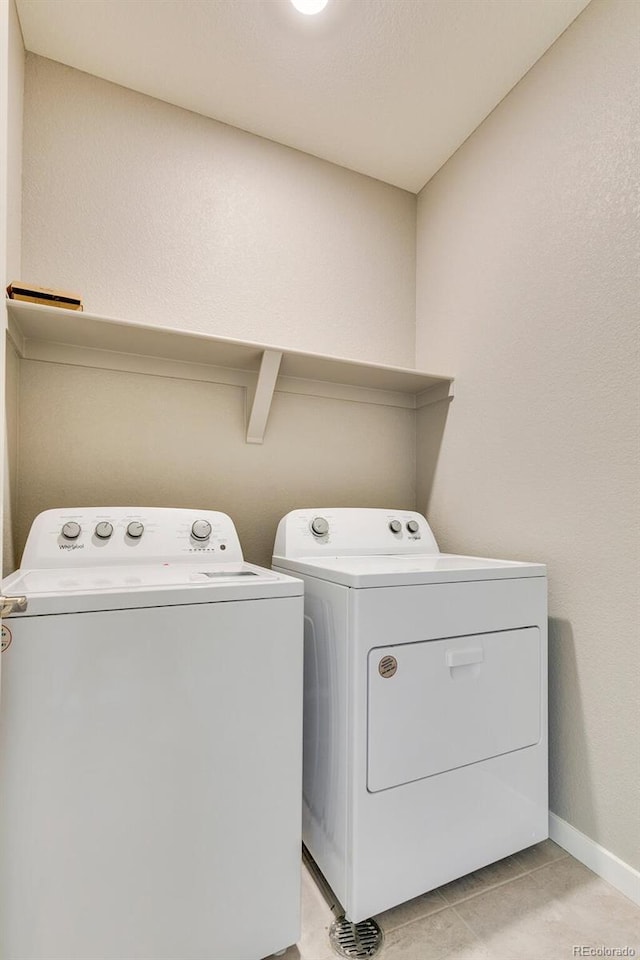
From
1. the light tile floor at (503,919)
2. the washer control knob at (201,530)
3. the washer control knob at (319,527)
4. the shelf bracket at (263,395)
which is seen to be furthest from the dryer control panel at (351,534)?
the light tile floor at (503,919)

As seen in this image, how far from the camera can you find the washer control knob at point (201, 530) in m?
1.49

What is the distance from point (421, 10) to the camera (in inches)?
56.1

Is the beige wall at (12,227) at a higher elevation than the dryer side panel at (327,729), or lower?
higher

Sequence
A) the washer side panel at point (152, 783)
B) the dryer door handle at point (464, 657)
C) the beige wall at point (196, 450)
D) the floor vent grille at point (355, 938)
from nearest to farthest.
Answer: the washer side panel at point (152, 783), the floor vent grille at point (355, 938), the dryer door handle at point (464, 657), the beige wall at point (196, 450)

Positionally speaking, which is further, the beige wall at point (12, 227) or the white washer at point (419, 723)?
the beige wall at point (12, 227)

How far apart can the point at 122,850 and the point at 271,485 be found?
1.23 meters

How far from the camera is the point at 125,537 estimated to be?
1.39 meters

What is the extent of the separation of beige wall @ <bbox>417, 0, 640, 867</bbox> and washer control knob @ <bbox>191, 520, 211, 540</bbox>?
998 millimetres

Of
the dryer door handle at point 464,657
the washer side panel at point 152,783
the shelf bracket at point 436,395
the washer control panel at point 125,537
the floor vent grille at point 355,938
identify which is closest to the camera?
the washer side panel at point 152,783

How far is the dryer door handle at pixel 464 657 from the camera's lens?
119 centimetres

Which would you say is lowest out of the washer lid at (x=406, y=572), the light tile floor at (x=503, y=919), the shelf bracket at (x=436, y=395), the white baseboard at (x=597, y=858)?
the light tile floor at (x=503, y=919)

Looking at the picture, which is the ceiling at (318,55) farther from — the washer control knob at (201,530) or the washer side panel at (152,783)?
the washer side panel at (152,783)

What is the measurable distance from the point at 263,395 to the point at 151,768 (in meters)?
1.22

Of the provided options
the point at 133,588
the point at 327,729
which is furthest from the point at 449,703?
the point at 133,588
